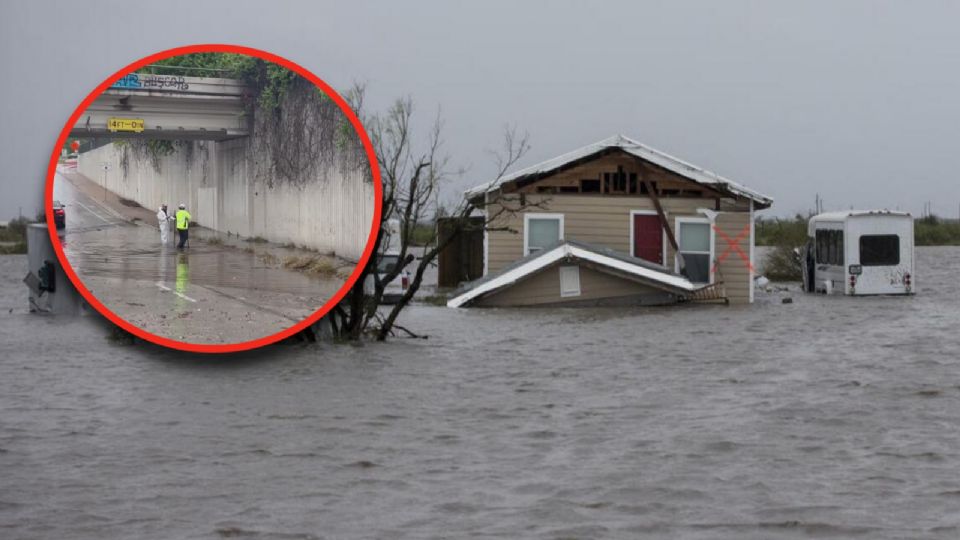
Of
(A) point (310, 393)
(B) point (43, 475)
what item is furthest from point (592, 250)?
(B) point (43, 475)

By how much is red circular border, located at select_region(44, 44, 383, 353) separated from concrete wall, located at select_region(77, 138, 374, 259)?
0.14 m

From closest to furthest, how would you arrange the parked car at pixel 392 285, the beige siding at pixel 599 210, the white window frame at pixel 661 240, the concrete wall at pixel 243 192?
the concrete wall at pixel 243 192, the parked car at pixel 392 285, the beige siding at pixel 599 210, the white window frame at pixel 661 240

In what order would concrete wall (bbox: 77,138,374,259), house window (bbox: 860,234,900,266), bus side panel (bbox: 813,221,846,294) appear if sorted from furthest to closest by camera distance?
bus side panel (bbox: 813,221,846,294) < house window (bbox: 860,234,900,266) < concrete wall (bbox: 77,138,374,259)

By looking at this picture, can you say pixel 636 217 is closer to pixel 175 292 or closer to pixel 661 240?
pixel 661 240

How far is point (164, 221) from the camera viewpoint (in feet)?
26.4

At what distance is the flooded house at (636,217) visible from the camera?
35469mm

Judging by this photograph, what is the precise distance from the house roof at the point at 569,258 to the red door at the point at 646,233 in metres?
1.74

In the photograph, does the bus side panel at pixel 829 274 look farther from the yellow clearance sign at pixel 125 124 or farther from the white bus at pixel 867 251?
the yellow clearance sign at pixel 125 124

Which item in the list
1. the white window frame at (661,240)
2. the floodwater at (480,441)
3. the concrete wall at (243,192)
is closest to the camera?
the concrete wall at (243,192)

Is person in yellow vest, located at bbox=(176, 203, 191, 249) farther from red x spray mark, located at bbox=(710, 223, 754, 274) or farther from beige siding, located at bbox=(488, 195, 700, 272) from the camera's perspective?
red x spray mark, located at bbox=(710, 223, 754, 274)

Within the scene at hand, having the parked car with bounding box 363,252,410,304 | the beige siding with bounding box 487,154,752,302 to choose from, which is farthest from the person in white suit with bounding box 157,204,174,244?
the beige siding with bounding box 487,154,752,302

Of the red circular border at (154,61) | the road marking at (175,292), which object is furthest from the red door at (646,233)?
the road marking at (175,292)

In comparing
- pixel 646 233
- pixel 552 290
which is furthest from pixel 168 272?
pixel 646 233

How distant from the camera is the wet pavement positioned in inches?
319
